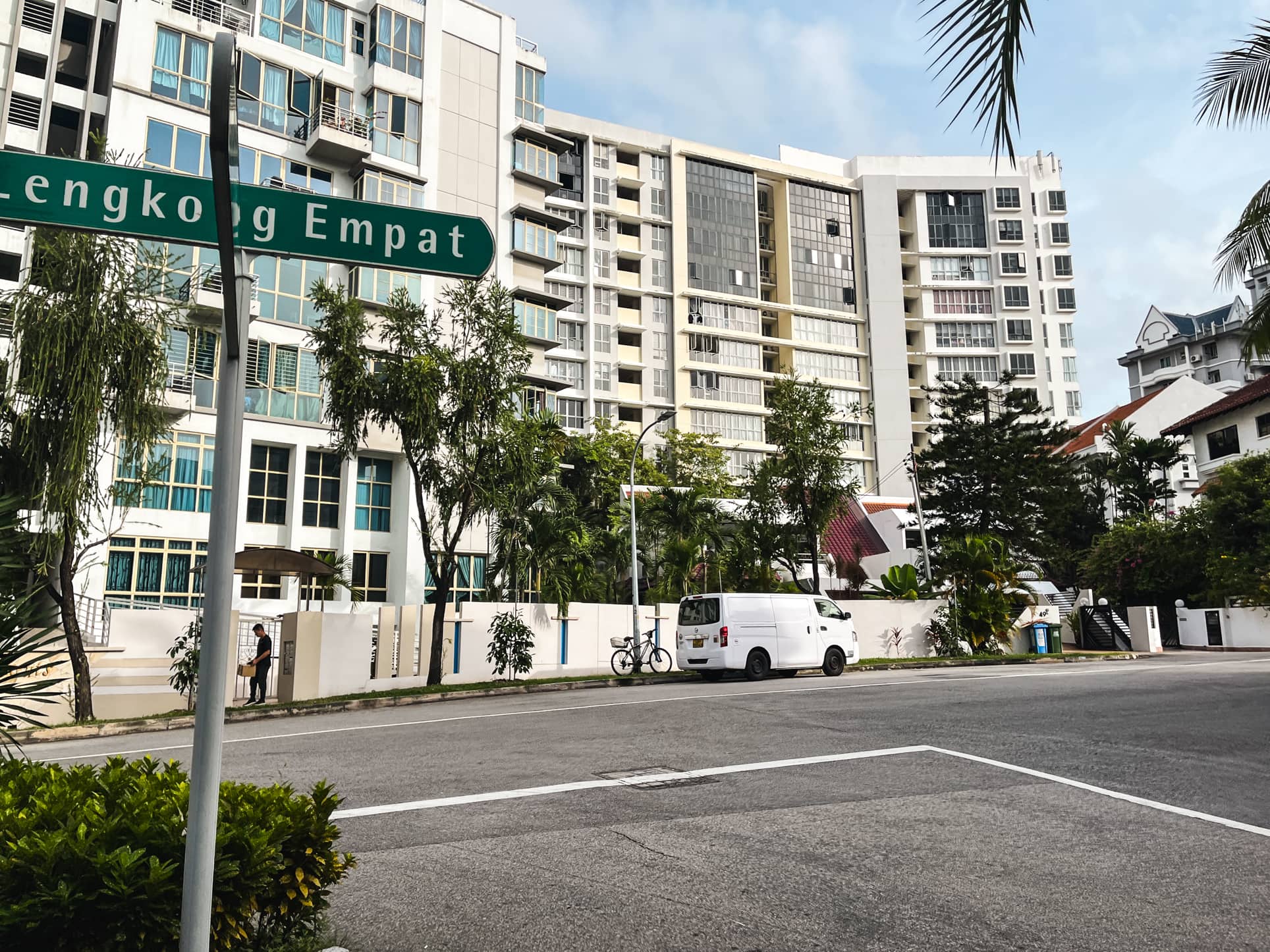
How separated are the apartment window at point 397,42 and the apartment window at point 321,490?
56.0ft

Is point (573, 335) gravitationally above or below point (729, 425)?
above

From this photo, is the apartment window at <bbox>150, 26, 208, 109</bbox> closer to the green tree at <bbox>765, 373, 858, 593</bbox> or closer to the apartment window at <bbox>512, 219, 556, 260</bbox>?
the apartment window at <bbox>512, 219, 556, 260</bbox>

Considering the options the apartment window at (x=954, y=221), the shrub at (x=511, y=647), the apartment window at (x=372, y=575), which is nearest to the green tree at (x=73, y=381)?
the shrub at (x=511, y=647)

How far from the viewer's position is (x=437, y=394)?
22016 mm

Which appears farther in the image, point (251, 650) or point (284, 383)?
point (284, 383)

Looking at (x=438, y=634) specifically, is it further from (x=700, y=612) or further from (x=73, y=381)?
(x=73, y=381)

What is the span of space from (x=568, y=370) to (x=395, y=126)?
2848 centimetres

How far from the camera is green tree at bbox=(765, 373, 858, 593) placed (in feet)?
107

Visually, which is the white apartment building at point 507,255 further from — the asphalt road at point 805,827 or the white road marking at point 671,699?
the asphalt road at point 805,827

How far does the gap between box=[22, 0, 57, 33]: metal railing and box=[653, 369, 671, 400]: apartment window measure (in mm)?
42914

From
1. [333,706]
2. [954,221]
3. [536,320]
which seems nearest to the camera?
[333,706]

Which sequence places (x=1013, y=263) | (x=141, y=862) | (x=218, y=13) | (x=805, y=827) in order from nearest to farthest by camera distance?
(x=141, y=862) < (x=805, y=827) < (x=218, y=13) < (x=1013, y=263)

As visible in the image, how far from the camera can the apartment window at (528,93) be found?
1806 inches

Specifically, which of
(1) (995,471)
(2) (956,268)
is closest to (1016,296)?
(2) (956,268)
